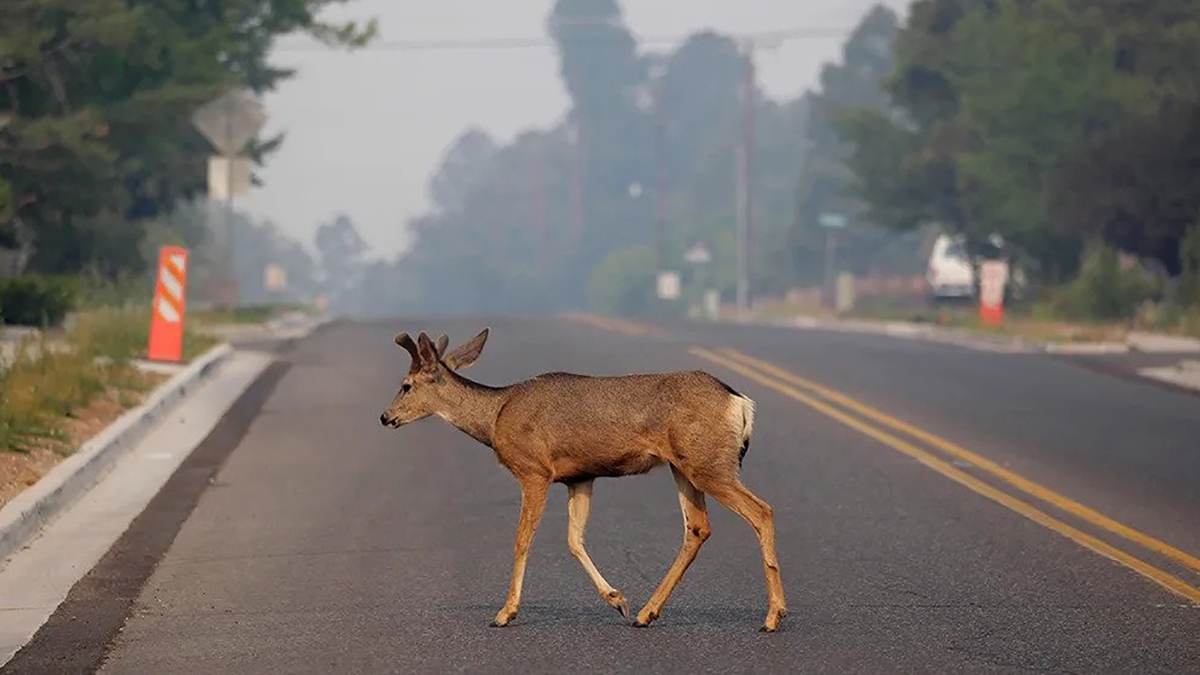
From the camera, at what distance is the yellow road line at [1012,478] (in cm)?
1366

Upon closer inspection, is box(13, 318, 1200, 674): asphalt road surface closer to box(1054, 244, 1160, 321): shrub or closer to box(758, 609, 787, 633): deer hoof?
box(758, 609, 787, 633): deer hoof

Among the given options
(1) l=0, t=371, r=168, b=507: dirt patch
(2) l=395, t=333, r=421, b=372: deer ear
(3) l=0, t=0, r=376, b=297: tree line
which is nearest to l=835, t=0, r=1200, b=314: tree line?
(3) l=0, t=0, r=376, b=297: tree line

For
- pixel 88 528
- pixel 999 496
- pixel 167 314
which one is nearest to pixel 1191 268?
pixel 167 314

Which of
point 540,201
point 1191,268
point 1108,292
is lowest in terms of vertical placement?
point 1108,292

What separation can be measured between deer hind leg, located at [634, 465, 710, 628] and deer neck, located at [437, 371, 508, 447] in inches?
36.4

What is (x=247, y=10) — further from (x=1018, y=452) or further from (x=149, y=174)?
(x=1018, y=452)

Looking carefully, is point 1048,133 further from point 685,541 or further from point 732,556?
point 685,541

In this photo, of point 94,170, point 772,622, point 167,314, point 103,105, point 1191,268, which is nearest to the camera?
point 772,622

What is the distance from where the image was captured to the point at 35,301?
31891 millimetres

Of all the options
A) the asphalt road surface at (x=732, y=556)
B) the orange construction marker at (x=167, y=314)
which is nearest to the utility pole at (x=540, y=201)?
the orange construction marker at (x=167, y=314)

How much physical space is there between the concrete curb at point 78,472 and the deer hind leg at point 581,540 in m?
3.83

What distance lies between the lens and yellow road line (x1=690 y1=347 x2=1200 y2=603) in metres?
12.3

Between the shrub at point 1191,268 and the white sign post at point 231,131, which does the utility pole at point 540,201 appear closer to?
the white sign post at point 231,131

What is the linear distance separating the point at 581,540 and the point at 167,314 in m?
18.7
